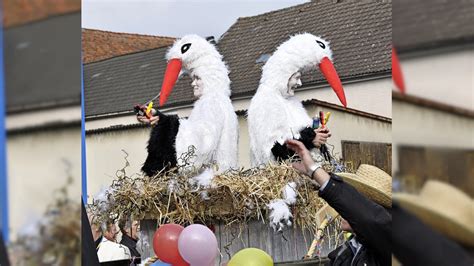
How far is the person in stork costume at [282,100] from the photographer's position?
2.63m

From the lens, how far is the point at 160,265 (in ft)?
7.31

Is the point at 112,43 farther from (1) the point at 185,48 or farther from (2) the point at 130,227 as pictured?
(2) the point at 130,227

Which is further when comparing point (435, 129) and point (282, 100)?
point (282, 100)

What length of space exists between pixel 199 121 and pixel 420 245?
214cm

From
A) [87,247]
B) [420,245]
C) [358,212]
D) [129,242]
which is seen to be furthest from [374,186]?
[129,242]

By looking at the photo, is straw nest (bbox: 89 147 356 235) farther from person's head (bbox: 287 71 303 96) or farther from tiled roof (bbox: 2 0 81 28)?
tiled roof (bbox: 2 0 81 28)

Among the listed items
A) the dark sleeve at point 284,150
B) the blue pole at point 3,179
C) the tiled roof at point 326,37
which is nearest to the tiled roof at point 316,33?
the tiled roof at point 326,37

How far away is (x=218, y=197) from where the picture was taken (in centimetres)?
229

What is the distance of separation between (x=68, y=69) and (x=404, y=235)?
0.46m

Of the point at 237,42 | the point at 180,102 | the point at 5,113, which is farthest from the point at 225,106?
the point at 5,113

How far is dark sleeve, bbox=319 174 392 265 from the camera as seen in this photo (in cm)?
134

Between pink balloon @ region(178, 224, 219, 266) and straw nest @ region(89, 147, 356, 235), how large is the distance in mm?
238

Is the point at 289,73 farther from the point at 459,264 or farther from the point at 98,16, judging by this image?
the point at 459,264

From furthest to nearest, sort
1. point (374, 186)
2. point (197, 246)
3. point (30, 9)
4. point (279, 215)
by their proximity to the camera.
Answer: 1. point (279, 215)
2. point (197, 246)
3. point (374, 186)
4. point (30, 9)
